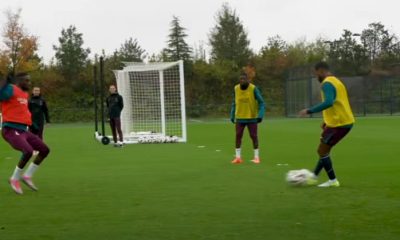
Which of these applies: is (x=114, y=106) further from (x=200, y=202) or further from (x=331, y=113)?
(x=200, y=202)

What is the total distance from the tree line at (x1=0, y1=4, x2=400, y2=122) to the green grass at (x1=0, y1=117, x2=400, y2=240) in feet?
136

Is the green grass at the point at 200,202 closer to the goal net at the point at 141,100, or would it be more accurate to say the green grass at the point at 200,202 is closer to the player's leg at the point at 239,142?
the player's leg at the point at 239,142

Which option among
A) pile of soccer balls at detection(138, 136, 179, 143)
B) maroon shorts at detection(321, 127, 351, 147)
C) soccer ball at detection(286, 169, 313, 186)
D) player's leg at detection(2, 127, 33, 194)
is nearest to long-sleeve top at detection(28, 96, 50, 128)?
pile of soccer balls at detection(138, 136, 179, 143)

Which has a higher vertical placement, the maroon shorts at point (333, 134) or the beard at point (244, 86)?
the beard at point (244, 86)

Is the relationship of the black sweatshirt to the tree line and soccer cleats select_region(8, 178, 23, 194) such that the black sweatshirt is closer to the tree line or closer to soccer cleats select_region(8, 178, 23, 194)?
soccer cleats select_region(8, 178, 23, 194)

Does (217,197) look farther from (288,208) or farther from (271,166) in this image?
(271,166)

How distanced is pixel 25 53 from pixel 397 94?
3123 cm

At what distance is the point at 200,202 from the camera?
27.7 ft

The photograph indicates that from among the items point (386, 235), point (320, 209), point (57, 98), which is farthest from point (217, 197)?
point (57, 98)

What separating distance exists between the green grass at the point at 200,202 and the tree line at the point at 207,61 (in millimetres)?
41433

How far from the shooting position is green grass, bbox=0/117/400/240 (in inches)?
261

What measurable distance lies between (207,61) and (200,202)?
55.7m

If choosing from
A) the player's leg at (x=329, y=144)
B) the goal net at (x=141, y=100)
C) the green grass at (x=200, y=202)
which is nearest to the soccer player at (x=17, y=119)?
the green grass at (x=200, y=202)

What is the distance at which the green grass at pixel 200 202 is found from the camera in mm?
6637
